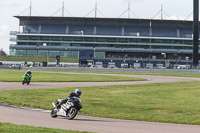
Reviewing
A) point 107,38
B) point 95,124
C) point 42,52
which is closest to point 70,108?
point 95,124

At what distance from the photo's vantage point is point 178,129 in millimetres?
13906

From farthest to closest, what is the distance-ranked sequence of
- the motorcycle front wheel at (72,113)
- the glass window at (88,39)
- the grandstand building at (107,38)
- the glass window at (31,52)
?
1. the glass window at (88,39)
2. the glass window at (31,52)
3. the grandstand building at (107,38)
4. the motorcycle front wheel at (72,113)

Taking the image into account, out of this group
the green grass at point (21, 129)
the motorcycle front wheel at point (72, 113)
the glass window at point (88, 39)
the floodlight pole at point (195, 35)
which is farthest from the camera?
the glass window at point (88, 39)

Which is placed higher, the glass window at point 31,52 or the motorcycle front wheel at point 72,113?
the glass window at point 31,52

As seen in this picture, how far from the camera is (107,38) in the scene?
146 m

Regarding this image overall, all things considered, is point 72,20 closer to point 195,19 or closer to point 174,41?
point 174,41

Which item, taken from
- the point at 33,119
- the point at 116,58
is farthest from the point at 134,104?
the point at 116,58

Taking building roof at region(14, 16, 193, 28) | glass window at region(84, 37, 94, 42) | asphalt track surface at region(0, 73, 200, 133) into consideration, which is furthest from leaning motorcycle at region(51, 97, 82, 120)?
building roof at region(14, 16, 193, 28)

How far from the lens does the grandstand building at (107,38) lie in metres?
144

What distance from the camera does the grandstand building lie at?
144m

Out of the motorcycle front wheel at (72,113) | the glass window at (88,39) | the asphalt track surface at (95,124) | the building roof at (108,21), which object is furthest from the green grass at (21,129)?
the building roof at (108,21)

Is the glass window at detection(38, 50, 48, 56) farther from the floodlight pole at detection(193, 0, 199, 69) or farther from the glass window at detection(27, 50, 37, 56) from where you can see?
the floodlight pole at detection(193, 0, 199, 69)

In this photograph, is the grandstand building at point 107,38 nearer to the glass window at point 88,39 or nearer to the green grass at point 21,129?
the glass window at point 88,39

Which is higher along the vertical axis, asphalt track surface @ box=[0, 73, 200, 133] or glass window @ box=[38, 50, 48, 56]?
glass window @ box=[38, 50, 48, 56]
